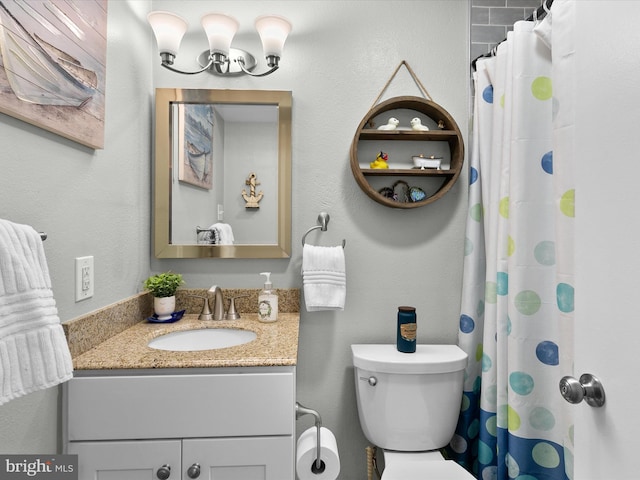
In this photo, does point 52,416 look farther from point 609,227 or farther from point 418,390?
point 609,227

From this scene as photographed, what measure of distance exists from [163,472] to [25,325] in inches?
22.4

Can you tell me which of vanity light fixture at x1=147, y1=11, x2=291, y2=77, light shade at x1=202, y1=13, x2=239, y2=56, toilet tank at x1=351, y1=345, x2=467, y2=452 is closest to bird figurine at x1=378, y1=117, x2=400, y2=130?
vanity light fixture at x1=147, y1=11, x2=291, y2=77

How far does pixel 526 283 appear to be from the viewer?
119 centimetres

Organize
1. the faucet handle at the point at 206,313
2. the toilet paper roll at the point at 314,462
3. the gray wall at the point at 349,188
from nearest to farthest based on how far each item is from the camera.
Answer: the toilet paper roll at the point at 314,462 < the faucet handle at the point at 206,313 < the gray wall at the point at 349,188

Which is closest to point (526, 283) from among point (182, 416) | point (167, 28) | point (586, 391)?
point (586, 391)

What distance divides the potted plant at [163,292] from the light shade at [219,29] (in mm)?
910

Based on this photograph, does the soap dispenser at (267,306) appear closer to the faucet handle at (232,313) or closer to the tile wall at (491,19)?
the faucet handle at (232,313)

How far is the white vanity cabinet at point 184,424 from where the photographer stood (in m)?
0.97

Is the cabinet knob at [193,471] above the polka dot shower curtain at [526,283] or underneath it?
underneath

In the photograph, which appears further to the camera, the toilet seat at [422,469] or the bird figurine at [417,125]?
the bird figurine at [417,125]

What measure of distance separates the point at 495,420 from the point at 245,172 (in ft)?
4.54

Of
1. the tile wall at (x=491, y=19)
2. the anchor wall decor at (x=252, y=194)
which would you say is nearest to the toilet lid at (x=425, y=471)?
the anchor wall decor at (x=252, y=194)

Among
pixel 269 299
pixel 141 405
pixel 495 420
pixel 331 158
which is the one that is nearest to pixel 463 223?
pixel 331 158

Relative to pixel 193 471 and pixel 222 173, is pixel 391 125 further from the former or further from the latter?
pixel 193 471
